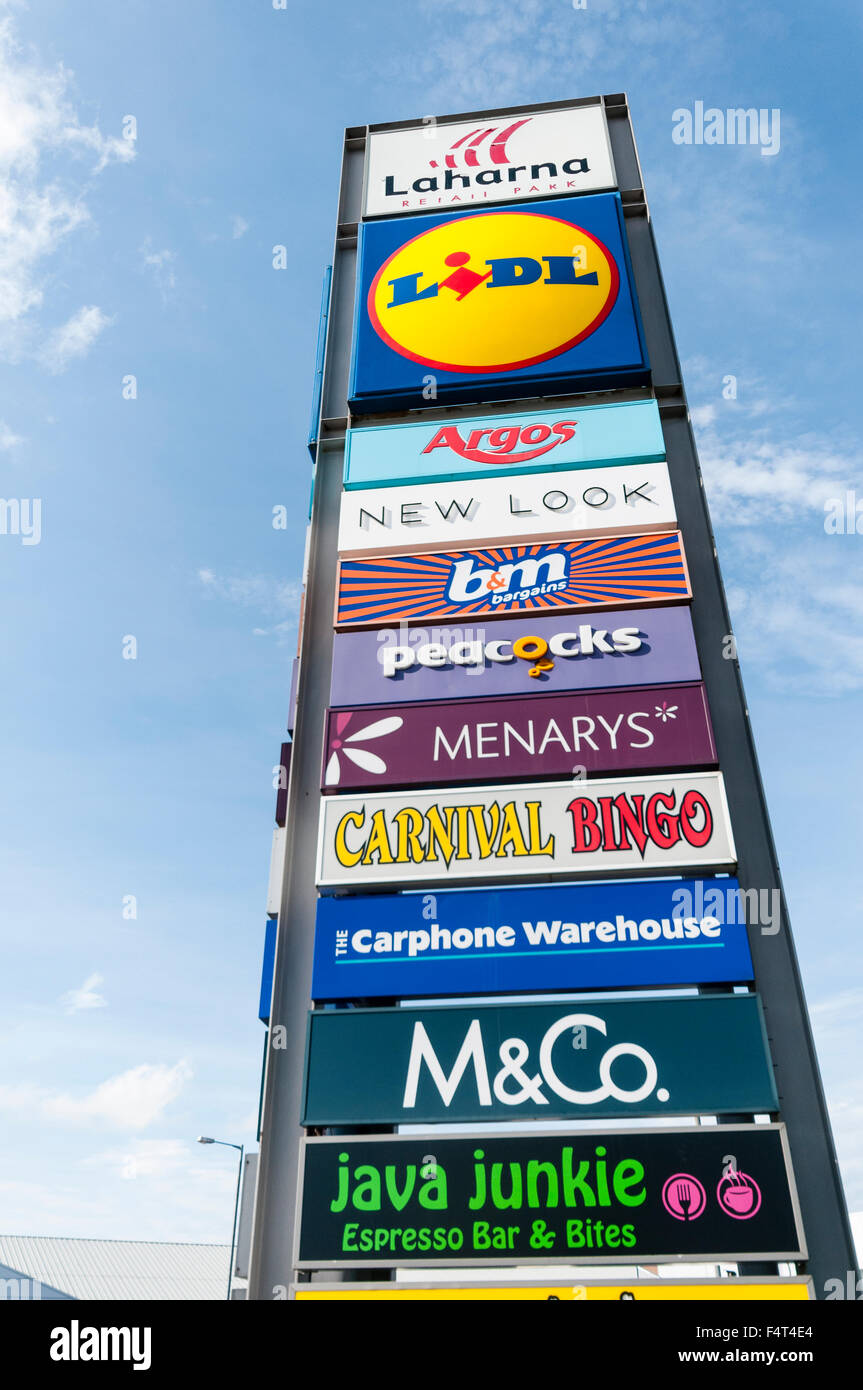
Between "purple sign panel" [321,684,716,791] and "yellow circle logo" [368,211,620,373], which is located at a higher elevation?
"yellow circle logo" [368,211,620,373]

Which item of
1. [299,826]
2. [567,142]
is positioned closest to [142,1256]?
[299,826]

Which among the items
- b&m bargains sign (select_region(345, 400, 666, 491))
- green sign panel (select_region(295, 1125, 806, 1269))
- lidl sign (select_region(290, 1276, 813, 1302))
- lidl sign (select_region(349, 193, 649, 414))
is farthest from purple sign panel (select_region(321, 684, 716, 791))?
lidl sign (select_region(349, 193, 649, 414))

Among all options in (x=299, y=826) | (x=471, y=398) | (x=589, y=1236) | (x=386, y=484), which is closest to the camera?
(x=589, y=1236)

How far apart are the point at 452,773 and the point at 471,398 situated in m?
6.27

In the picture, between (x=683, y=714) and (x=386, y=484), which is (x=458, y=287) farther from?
(x=683, y=714)

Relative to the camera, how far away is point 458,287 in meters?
14.4

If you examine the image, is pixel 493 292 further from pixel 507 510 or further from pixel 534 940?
pixel 534 940

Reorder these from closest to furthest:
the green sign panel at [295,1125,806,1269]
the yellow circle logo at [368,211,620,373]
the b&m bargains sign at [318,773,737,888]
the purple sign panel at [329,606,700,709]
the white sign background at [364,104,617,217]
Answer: the green sign panel at [295,1125,806,1269] < the b&m bargains sign at [318,773,737,888] < the purple sign panel at [329,606,700,709] < the yellow circle logo at [368,211,620,373] < the white sign background at [364,104,617,217]

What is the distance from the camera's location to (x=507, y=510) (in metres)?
11.8

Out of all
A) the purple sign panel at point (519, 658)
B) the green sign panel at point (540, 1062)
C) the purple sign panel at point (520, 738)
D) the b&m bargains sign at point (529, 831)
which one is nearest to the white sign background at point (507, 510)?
the purple sign panel at point (519, 658)

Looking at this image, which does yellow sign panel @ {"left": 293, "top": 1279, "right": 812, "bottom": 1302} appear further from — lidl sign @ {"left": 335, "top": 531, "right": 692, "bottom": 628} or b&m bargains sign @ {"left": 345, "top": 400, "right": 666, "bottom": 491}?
b&m bargains sign @ {"left": 345, "top": 400, "right": 666, "bottom": 491}

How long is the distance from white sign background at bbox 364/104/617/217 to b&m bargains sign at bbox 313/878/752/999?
12268 mm

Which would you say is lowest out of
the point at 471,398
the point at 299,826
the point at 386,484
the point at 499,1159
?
the point at 499,1159

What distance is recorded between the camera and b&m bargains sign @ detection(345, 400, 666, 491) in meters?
12.2
